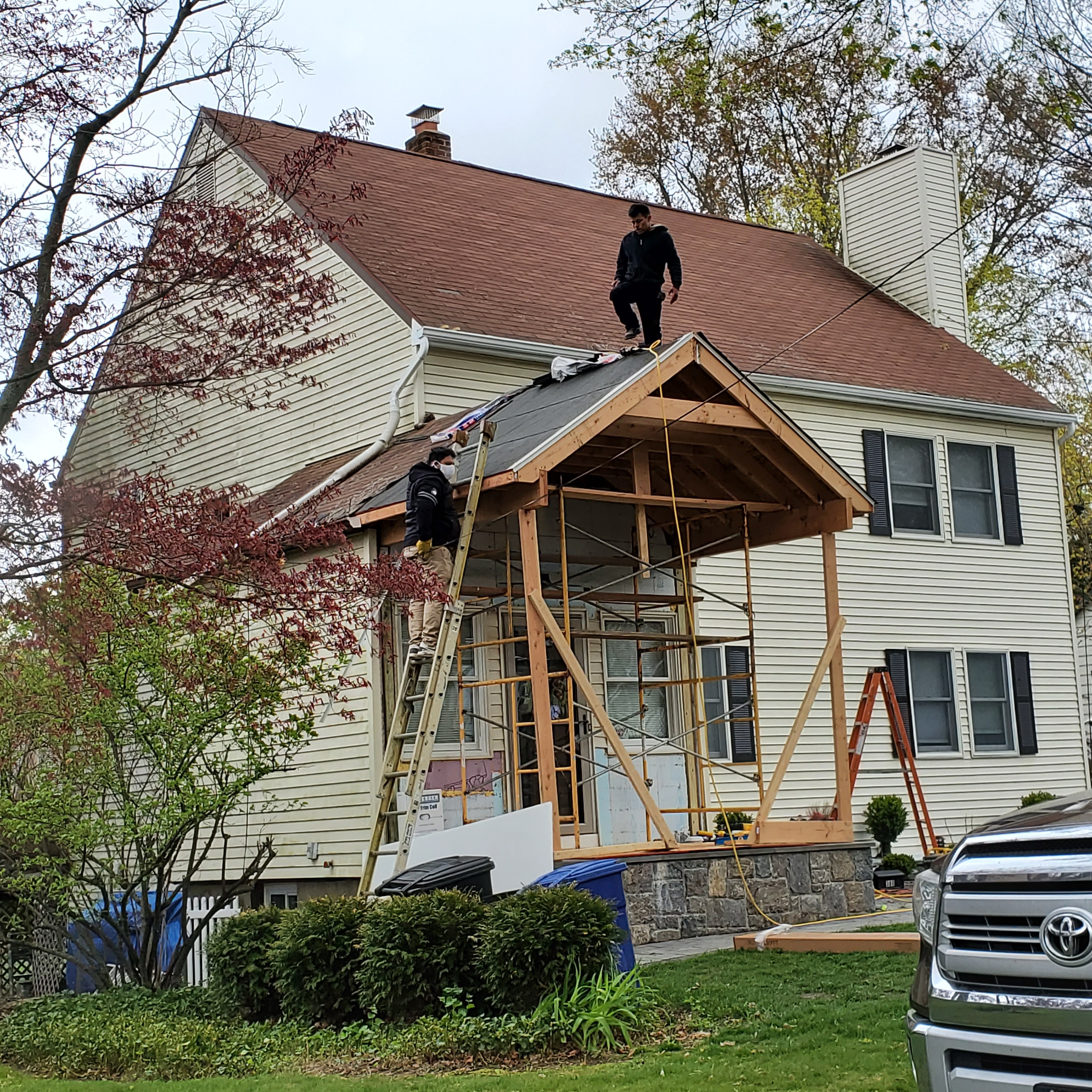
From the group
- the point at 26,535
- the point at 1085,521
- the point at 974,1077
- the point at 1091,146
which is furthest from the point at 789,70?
the point at 1085,521

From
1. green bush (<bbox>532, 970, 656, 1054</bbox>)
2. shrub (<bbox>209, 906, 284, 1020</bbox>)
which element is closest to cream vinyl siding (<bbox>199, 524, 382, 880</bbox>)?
shrub (<bbox>209, 906, 284, 1020</bbox>)

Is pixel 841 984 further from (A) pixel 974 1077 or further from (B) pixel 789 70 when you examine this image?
(B) pixel 789 70

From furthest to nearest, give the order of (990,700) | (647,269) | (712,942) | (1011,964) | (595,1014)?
(990,700), (647,269), (712,942), (595,1014), (1011,964)

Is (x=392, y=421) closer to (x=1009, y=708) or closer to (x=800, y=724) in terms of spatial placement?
(x=800, y=724)

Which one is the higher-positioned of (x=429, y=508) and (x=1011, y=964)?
(x=429, y=508)

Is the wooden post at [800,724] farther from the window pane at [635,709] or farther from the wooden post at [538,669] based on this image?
the window pane at [635,709]

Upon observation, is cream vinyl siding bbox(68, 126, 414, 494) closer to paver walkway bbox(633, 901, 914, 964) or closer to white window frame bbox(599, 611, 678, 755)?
white window frame bbox(599, 611, 678, 755)

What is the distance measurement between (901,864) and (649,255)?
744 cm

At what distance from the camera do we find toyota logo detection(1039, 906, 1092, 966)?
409cm

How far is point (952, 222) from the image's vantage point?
22.8m

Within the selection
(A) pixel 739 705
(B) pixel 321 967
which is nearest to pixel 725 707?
(A) pixel 739 705

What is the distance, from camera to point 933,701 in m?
19.4

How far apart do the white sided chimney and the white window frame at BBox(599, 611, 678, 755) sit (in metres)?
9.17

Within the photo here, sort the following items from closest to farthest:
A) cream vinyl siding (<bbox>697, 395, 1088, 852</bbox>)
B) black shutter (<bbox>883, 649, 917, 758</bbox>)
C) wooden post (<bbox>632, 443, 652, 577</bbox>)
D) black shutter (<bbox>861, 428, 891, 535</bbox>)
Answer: wooden post (<bbox>632, 443, 652, 577</bbox>)
cream vinyl siding (<bbox>697, 395, 1088, 852</bbox>)
black shutter (<bbox>883, 649, 917, 758</bbox>)
black shutter (<bbox>861, 428, 891, 535</bbox>)
